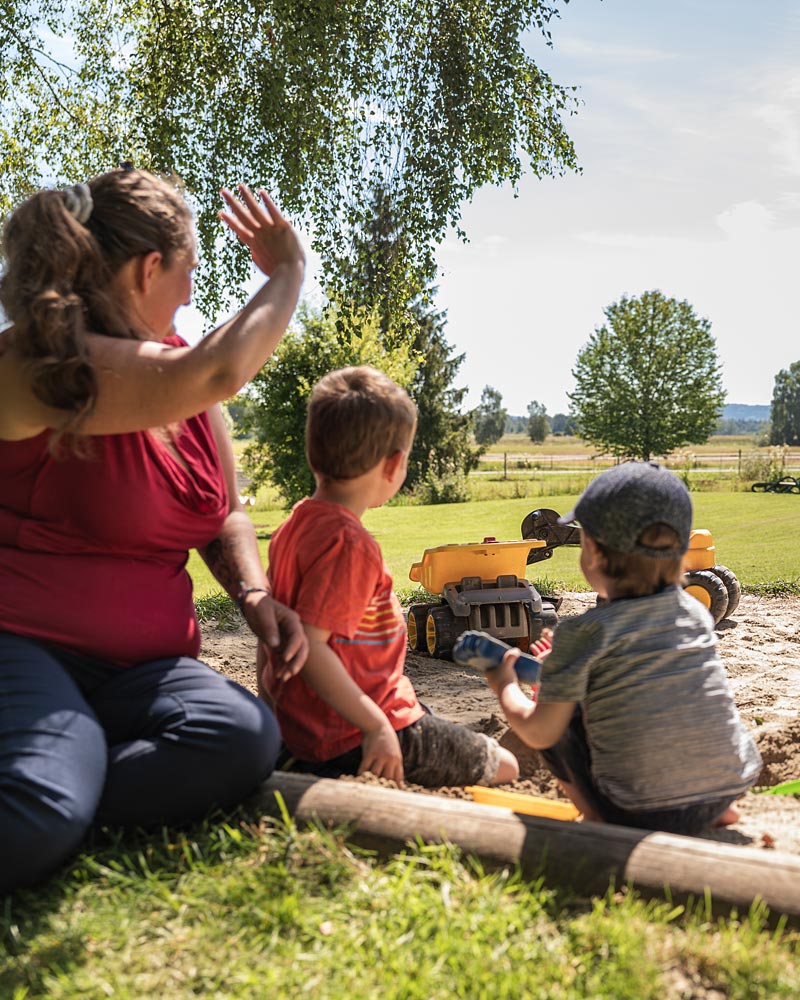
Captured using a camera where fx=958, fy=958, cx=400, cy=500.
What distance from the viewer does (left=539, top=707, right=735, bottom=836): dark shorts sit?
2398mm

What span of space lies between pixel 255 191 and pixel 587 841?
7.03 metres

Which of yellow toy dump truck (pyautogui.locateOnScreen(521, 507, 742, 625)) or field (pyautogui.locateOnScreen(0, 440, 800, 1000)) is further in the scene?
yellow toy dump truck (pyautogui.locateOnScreen(521, 507, 742, 625))

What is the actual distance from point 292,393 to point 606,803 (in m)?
20.8

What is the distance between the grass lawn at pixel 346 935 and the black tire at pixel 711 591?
4450 millimetres

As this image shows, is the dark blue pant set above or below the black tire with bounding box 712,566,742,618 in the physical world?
above

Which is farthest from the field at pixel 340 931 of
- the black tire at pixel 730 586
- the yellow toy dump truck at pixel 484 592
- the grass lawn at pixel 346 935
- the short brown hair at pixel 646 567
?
the black tire at pixel 730 586

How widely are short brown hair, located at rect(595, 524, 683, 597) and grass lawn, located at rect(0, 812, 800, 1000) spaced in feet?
2.43

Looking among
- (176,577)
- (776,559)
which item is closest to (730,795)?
(176,577)

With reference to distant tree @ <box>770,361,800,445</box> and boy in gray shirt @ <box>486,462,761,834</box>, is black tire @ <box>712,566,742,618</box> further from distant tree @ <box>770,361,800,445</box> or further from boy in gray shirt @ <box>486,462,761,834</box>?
distant tree @ <box>770,361,800,445</box>

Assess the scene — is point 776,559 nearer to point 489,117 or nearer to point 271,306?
point 489,117

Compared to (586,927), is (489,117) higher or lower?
higher

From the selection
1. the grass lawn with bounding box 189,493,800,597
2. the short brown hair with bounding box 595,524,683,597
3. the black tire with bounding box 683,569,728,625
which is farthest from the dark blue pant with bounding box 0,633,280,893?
the grass lawn with bounding box 189,493,800,597

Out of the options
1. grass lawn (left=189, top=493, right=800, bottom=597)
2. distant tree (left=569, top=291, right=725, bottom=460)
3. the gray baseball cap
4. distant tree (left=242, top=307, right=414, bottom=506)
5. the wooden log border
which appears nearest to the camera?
the wooden log border

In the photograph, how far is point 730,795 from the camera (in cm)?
242
